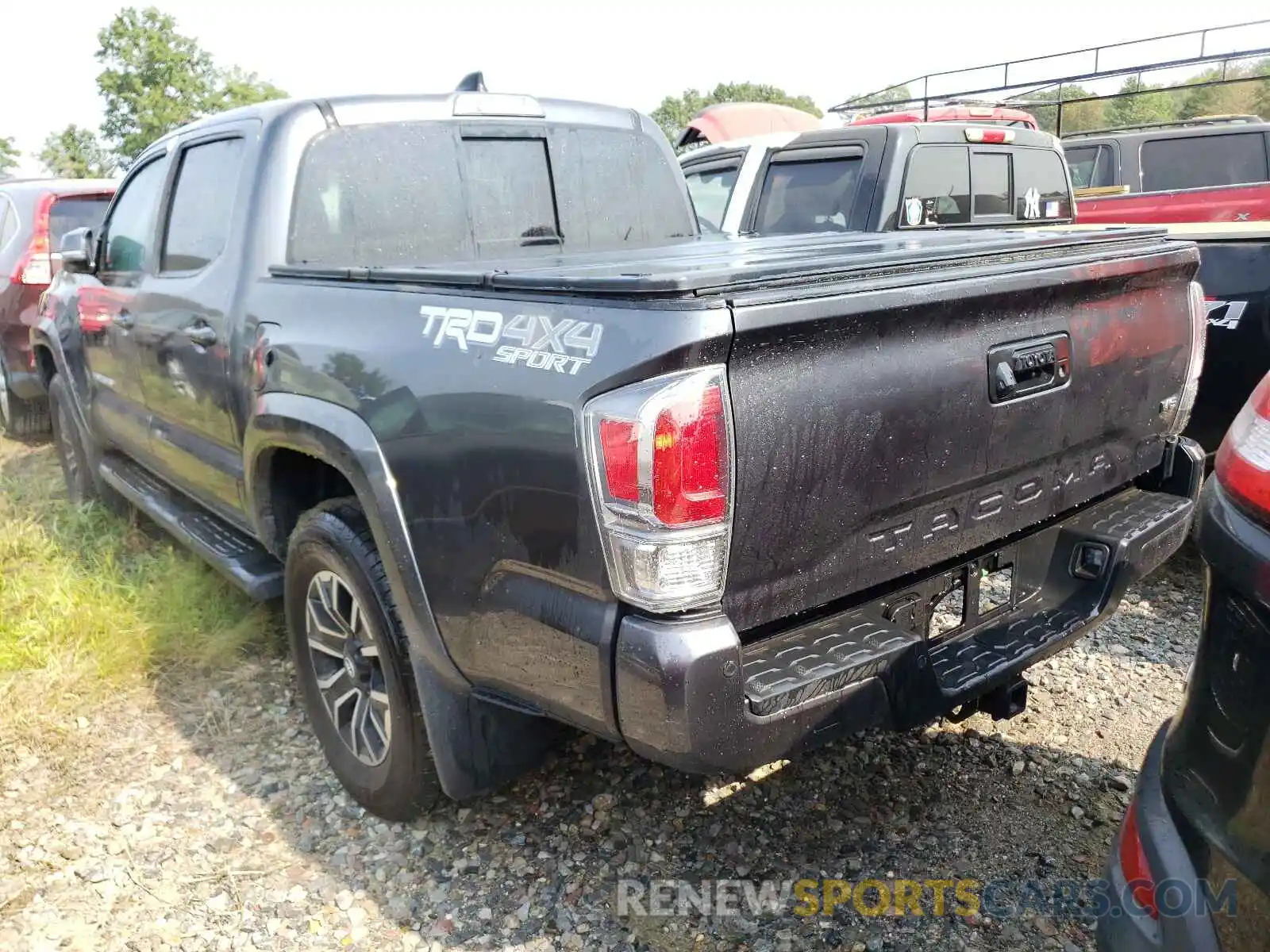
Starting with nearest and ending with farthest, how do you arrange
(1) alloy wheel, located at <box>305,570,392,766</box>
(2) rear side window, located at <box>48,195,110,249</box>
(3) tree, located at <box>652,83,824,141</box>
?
1. (1) alloy wheel, located at <box>305,570,392,766</box>
2. (2) rear side window, located at <box>48,195,110,249</box>
3. (3) tree, located at <box>652,83,824,141</box>

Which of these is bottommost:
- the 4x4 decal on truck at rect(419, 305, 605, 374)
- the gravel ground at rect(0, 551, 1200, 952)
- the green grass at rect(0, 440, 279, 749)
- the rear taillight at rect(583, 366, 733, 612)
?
the gravel ground at rect(0, 551, 1200, 952)

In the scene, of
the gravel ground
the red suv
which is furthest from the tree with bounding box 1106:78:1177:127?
the gravel ground

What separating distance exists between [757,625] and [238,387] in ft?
6.26

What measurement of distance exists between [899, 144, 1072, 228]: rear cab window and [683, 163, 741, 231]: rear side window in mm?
1245

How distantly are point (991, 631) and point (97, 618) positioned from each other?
337 centimetres

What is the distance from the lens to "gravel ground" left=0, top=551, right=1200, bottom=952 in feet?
8.02

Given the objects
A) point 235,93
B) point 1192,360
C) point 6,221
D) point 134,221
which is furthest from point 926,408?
point 235,93

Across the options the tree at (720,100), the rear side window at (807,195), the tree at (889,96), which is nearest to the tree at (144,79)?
the tree at (720,100)

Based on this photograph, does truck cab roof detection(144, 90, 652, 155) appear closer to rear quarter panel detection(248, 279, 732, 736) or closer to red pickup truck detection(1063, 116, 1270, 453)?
rear quarter panel detection(248, 279, 732, 736)

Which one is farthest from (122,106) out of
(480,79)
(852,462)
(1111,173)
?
(852,462)

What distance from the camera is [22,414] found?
23.4 feet

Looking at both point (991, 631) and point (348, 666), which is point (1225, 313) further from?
point (348, 666)

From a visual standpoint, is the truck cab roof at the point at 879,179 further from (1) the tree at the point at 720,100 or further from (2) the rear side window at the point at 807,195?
(1) the tree at the point at 720,100

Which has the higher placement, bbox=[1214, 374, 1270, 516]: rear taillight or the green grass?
bbox=[1214, 374, 1270, 516]: rear taillight
